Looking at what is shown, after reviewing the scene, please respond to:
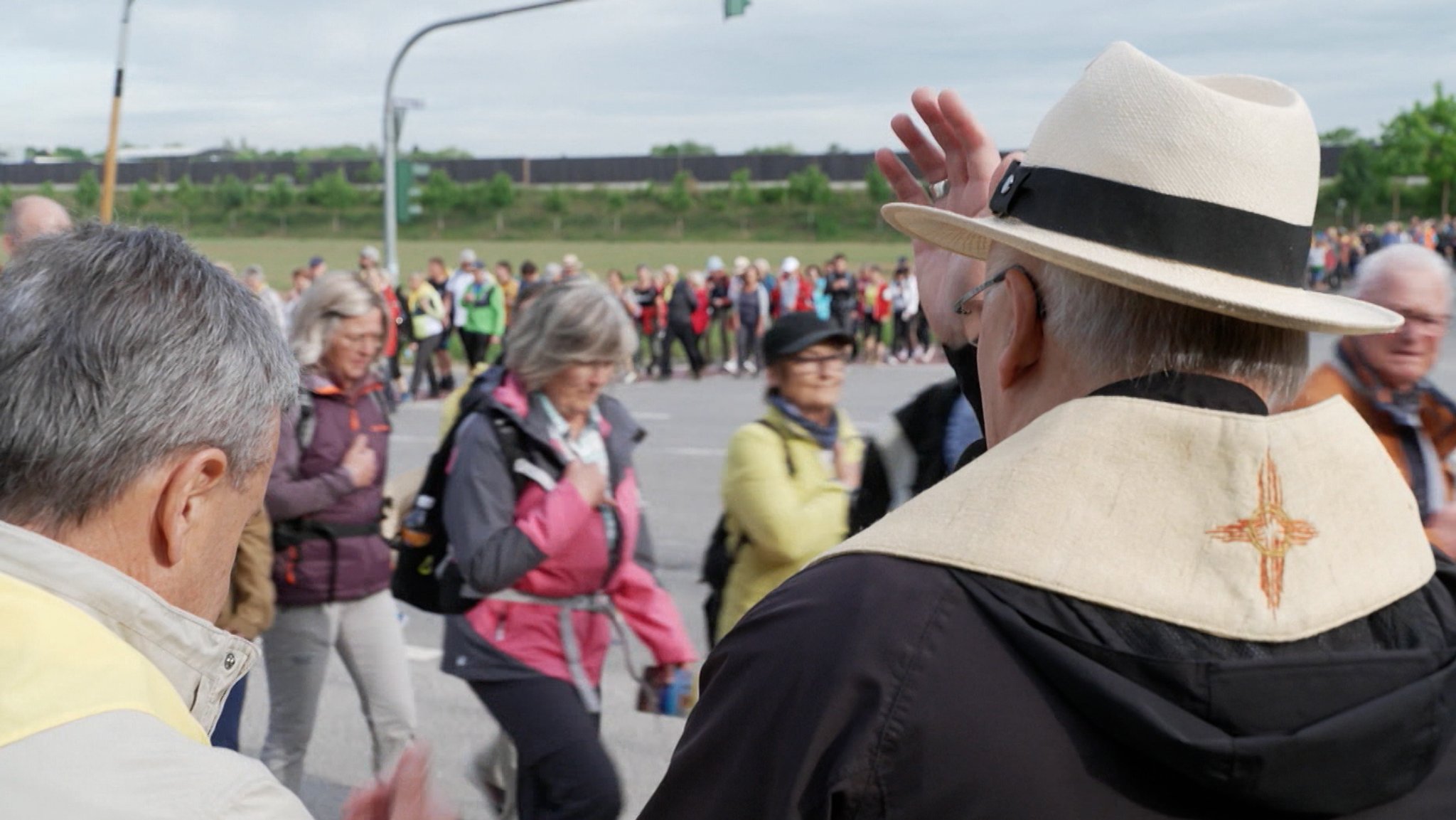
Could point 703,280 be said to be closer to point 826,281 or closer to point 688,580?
point 826,281

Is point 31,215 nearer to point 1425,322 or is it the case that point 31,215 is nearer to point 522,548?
point 522,548

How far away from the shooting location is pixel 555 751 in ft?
11.8

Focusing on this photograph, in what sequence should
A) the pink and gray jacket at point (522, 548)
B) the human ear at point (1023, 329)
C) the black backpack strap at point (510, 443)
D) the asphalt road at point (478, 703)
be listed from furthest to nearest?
the asphalt road at point (478, 703) < the black backpack strap at point (510, 443) < the pink and gray jacket at point (522, 548) < the human ear at point (1023, 329)

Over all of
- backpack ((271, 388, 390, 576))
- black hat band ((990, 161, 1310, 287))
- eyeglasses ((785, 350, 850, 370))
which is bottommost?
backpack ((271, 388, 390, 576))

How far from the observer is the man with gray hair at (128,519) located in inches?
47.3

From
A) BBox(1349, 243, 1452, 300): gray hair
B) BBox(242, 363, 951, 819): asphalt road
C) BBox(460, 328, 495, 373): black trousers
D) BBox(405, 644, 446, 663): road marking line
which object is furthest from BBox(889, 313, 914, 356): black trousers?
BBox(1349, 243, 1452, 300): gray hair

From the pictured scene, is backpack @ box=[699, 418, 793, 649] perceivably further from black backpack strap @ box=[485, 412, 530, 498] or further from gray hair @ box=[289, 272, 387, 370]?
gray hair @ box=[289, 272, 387, 370]

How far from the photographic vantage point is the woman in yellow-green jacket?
152 inches

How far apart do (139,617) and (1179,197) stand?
1154 millimetres

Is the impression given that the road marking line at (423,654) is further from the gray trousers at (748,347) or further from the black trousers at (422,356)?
the gray trousers at (748,347)

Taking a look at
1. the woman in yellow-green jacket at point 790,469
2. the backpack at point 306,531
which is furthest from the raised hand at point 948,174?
the backpack at point 306,531

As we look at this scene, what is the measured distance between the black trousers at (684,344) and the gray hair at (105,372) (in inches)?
827

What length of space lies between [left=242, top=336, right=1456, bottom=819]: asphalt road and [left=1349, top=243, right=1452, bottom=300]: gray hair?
1.77 metres

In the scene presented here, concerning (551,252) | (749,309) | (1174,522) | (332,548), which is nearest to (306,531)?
(332,548)
